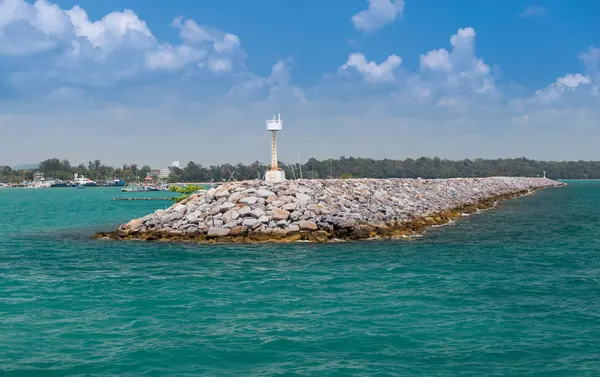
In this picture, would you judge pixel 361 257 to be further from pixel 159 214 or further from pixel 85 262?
pixel 159 214

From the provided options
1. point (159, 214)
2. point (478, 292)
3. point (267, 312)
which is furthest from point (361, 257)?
point (159, 214)

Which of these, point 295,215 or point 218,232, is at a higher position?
point 295,215

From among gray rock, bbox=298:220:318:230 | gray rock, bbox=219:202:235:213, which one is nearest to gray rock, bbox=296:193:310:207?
gray rock, bbox=298:220:318:230

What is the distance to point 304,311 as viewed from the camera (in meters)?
16.4

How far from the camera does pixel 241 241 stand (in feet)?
103

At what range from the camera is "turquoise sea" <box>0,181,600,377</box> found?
12.3m

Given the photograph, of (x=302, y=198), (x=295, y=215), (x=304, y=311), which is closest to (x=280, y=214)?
(x=295, y=215)

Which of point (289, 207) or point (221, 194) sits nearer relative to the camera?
point (289, 207)

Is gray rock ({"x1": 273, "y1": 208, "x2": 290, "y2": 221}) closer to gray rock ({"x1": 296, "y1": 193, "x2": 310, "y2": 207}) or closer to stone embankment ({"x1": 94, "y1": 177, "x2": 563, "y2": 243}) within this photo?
stone embankment ({"x1": 94, "y1": 177, "x2": 563, "y2": 243})

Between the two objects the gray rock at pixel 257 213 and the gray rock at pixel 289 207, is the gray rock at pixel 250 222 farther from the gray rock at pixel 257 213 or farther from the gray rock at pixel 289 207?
the gray rock at pixel 289 207

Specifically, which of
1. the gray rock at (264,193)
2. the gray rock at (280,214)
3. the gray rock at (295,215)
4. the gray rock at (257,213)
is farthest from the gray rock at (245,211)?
the gray rock at (295,215)

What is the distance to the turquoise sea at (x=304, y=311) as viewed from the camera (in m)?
12.3

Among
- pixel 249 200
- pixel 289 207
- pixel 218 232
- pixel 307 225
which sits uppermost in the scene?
pixel 249 200

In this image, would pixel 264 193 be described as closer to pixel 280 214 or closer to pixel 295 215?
pixel 280 214
